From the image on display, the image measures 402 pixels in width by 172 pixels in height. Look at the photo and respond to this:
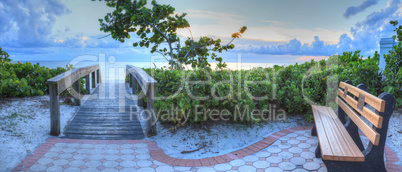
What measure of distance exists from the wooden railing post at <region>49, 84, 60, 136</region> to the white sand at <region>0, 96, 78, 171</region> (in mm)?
161

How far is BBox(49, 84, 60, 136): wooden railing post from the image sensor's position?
471 cm

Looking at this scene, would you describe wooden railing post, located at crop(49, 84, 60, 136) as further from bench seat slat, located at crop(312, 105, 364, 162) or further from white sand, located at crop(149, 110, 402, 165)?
bench seat slat, located at crop(312, 105, 364, 162)

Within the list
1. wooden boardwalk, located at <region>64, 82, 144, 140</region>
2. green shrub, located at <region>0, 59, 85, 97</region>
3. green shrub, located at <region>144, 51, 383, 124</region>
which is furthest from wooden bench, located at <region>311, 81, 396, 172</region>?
green shrub, located at <region>0, 59, 85, 97</region>

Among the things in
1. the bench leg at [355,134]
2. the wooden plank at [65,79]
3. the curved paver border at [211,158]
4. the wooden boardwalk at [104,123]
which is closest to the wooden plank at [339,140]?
the bench leg at [355,134]

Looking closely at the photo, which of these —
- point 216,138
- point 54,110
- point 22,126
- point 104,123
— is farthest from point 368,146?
point 22,126

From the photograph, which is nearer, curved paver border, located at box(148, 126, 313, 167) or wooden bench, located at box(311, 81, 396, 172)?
wooden bench, located at box(311, 81, 396, 172)

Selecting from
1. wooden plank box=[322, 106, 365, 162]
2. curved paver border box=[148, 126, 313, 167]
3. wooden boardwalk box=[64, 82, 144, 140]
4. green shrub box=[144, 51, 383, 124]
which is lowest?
curved paver border box=[148, 126, 313, 167]

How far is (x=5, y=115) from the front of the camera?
5262 millimetres

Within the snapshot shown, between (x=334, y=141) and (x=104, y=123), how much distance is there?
436 cm

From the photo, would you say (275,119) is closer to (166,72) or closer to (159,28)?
(166,72)

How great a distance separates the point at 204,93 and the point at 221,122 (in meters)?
0.70

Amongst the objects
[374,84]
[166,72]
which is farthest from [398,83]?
[166,72]

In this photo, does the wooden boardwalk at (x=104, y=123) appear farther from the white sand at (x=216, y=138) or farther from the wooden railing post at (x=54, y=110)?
the white sand at (x=216, y=138)

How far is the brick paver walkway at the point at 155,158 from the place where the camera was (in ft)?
12.0
